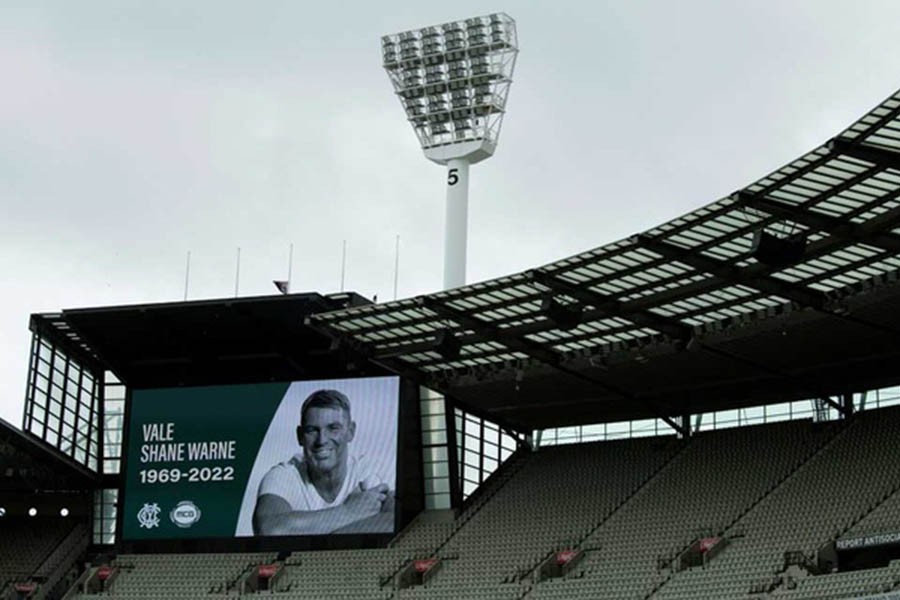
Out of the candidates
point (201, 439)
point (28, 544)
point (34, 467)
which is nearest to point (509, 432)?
point (201, 439)

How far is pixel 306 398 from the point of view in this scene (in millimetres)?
55219

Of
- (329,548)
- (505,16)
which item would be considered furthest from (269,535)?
(505,16)

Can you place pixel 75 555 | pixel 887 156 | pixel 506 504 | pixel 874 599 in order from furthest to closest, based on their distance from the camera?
1. pixel 75 555
2. pixel 506 504
3. pixel 874 599
4. pixel 887 156

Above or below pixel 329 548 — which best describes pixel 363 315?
above

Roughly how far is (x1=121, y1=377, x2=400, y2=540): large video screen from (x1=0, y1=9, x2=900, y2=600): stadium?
77mm

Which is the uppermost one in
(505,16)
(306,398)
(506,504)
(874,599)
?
(505,16)

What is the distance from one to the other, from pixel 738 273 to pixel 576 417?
49.5 feet

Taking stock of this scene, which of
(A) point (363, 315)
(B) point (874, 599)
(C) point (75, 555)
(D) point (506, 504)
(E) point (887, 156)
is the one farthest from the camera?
(C) point (75, 555)

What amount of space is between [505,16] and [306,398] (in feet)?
46.9

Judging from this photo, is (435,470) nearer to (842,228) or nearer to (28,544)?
(28,544)

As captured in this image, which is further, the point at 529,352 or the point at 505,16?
the point at 505,16

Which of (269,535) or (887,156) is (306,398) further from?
(887,156)

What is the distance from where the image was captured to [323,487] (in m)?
54.4

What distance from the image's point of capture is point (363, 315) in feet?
162
